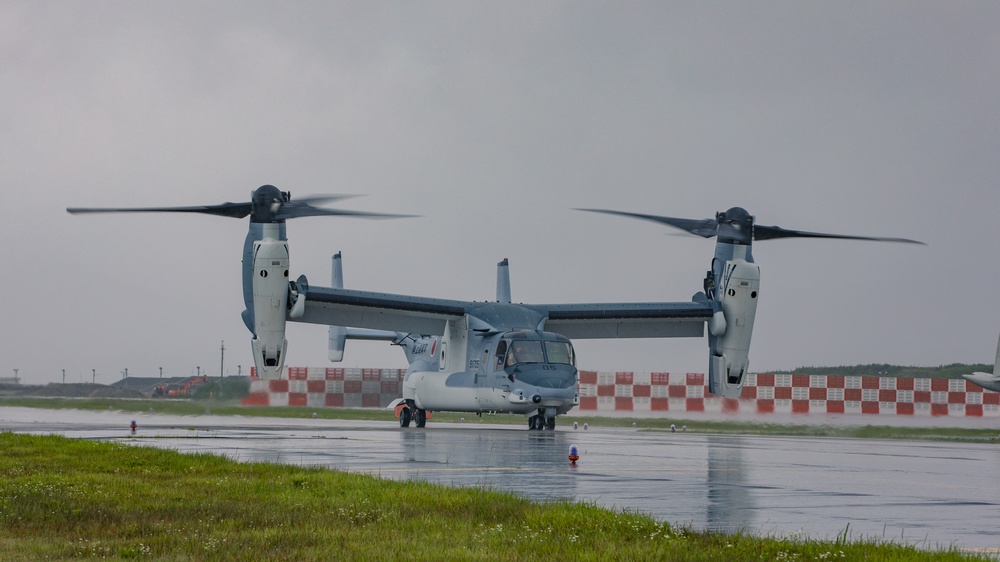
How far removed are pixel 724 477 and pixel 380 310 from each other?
1914 centimetres

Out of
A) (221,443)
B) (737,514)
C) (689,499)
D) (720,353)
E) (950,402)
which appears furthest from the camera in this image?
(950,402)

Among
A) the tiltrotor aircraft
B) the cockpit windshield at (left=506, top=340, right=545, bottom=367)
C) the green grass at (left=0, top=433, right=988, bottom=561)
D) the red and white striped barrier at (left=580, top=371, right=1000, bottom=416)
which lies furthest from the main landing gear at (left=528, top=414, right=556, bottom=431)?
the green grass at (left=0, top=433, right=988, bottom=561)

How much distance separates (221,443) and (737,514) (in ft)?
40.0

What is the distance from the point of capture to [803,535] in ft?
22.3

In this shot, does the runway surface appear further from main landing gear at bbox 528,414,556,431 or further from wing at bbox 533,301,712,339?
wing at bbox 533,301,712,339

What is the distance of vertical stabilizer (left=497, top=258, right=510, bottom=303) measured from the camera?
35.4 metres

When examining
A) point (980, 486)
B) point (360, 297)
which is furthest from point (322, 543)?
point (360, 297)

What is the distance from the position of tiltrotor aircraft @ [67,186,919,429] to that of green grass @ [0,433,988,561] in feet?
50.2

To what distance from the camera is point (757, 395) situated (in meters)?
38.2

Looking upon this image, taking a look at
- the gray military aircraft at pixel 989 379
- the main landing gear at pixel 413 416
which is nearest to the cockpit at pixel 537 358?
the main landing gear at pixel 413 416

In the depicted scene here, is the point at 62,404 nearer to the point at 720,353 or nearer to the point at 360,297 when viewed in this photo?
→ the point at 360,297

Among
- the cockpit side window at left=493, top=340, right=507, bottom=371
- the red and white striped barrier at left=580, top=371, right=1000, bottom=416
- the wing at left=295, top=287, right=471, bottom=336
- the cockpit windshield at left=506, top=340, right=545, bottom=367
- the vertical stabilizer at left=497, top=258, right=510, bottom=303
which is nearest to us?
the cockpit windshield at left=506, top=340, right=545, bottom=367

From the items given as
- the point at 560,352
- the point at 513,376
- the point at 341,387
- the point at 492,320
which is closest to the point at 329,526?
the point at 513,376

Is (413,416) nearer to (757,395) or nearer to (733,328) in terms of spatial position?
(733,328)
